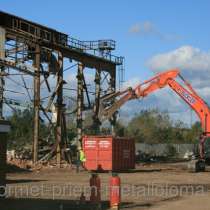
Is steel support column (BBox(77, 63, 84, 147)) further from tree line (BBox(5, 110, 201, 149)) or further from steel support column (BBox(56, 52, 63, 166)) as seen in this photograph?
tree line (BBox(5, 110, 201, 149))

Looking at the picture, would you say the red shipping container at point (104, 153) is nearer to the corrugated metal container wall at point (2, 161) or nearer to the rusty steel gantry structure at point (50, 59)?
the rusty steel gantry structure at point (50, 59)

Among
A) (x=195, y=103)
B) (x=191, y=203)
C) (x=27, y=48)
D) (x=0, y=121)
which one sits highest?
(x=27, y=48)

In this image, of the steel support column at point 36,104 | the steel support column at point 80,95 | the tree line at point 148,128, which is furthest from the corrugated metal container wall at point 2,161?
the tree line at point 148,128

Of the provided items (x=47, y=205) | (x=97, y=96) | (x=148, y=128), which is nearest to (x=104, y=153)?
(x=97, y=96)

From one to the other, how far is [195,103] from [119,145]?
22.1ft

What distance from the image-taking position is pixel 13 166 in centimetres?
4603

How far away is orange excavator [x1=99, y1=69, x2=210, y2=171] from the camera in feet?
146

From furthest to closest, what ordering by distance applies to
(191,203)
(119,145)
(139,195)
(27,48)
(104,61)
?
(104,61) < (27,48) < (119,145) < (139,195) < (191,203)

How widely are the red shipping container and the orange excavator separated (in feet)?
18.5

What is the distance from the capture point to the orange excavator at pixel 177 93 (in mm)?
44625

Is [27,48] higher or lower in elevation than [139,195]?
higher

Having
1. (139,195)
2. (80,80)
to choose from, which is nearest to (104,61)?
(80,80)

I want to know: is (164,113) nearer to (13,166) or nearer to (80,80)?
(80,80)

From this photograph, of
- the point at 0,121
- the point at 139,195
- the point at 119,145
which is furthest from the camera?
the point at 119,145
